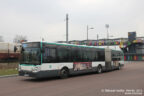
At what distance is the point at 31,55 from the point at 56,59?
1.97 metres

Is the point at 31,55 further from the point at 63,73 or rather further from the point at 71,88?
the point at 71,88

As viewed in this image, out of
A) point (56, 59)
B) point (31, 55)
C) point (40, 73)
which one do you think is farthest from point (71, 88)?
point (31, 55)

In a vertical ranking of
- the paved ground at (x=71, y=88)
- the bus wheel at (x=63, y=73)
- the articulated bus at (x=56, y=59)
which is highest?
the articulated bus at (x=56, y=59)

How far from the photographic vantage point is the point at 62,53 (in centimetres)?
1379

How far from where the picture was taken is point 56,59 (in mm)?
13086

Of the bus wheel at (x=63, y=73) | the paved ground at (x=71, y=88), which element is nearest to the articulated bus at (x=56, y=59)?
the bus wheel at (x=63, y=73)

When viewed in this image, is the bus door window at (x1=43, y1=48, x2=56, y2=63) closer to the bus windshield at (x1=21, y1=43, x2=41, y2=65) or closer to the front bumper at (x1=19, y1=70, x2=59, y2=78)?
the bus windshield at (x1=21, y1=43, x2=41, y2=65)

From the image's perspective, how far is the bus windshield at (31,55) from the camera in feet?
38.8

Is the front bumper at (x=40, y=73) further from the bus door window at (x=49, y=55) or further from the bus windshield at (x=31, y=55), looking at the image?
the bus door window at (x=49, y=55)

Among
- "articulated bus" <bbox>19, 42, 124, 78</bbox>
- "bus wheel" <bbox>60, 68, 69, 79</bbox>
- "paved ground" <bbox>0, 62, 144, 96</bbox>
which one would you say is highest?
"articulated bus" <bbox>19, 42, 124, 78</bbox>

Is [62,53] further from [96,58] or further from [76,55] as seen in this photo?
[96,58]

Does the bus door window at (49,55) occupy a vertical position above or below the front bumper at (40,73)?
above

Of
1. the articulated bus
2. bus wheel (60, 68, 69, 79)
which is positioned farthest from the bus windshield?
bus wheel (60, 68, 69, 79)

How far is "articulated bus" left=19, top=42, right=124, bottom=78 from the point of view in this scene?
11836 millimetres
